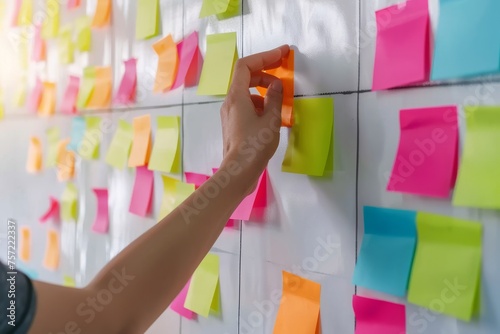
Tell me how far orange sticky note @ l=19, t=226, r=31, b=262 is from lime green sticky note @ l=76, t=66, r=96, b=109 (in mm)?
439

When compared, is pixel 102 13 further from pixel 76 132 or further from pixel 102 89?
pixel 76 132

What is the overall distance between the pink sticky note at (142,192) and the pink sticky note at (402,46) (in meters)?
0.49

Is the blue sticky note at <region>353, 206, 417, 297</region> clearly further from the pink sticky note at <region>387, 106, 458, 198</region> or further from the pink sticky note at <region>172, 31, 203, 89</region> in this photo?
the pink sticky note at <region>172, 31, 203, 89</region>

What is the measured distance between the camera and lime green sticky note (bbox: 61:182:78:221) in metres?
1.12

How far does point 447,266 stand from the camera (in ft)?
1.57

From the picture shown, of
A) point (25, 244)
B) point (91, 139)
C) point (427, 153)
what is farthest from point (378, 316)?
point (25, 244)

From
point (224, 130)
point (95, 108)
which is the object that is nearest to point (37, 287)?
point (224, 130)

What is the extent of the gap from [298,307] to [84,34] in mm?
747

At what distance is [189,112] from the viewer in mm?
808

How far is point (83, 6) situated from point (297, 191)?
723 millimetres

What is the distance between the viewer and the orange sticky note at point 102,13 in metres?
1.01

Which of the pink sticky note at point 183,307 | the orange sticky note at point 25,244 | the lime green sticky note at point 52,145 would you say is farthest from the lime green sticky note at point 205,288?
the orange sticky note at point 25,244

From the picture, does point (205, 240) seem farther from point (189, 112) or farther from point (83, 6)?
point (83, 6)

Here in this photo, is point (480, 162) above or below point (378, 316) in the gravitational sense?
above
